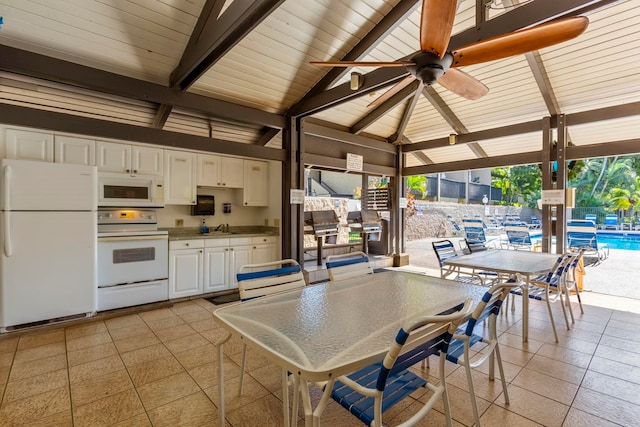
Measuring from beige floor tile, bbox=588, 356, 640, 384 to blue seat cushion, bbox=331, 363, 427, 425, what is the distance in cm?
197

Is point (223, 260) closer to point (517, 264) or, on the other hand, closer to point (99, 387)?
point (99, 387)

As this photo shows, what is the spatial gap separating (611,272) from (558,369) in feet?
17.4

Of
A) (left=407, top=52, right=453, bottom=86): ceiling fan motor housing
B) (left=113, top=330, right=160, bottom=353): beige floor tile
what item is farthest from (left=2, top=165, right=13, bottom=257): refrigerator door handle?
(left=407, top=52, right=453, bottom=86): ceiling fan motor housing

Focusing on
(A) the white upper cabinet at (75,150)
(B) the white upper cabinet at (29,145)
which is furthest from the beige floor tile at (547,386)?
(B) the white upper cabinet at (29,145)

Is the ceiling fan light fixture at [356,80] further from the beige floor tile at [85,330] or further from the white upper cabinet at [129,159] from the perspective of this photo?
the beige floor tile at [85,330]

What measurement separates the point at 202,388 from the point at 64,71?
318 centimetres

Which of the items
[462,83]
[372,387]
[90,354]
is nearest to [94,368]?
[90,354]

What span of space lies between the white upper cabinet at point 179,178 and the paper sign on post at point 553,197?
17.3 ft

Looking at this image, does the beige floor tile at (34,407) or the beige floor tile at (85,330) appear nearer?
the beige floor tile at (34,407)

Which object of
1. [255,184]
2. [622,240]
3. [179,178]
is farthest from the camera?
[622,240]

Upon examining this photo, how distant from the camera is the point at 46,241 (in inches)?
122

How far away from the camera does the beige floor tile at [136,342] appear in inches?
111

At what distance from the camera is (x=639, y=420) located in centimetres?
183

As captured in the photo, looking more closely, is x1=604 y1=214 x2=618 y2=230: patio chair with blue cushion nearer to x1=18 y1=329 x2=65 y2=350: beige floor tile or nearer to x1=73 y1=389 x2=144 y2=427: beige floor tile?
x1=73 y1=389 x2=144 y2=427: beige floor tile
